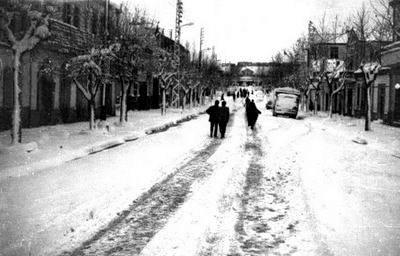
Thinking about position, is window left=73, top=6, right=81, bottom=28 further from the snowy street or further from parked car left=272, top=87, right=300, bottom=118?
parked car left=272, top=87, right=300, bottom=118

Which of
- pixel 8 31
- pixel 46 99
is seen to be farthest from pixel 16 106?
pixel 46 99

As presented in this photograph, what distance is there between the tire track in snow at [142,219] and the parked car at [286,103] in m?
32.4

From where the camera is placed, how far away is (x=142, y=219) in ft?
24.3

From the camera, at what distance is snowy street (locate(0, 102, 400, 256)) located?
617cm

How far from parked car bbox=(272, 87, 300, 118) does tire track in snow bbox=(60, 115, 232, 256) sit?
32438 millimetres

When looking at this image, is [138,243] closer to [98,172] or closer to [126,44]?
[98,172]

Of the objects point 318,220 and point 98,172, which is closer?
point 318,220

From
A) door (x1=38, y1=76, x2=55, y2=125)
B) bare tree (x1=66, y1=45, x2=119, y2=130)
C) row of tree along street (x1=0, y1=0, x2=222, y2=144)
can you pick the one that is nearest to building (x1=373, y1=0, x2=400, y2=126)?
row of tree along street (x1=0, y1=0, x2=222, y2=144)

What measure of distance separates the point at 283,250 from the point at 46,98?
21388mm

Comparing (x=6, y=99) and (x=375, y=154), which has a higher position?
(x=6, y=99)

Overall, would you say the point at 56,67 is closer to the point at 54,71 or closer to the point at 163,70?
the point at 54,71

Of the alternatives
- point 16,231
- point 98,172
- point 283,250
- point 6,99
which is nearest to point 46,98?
point 6,99

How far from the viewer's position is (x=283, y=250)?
6.02 metres

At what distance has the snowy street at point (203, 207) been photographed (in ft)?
20.2
